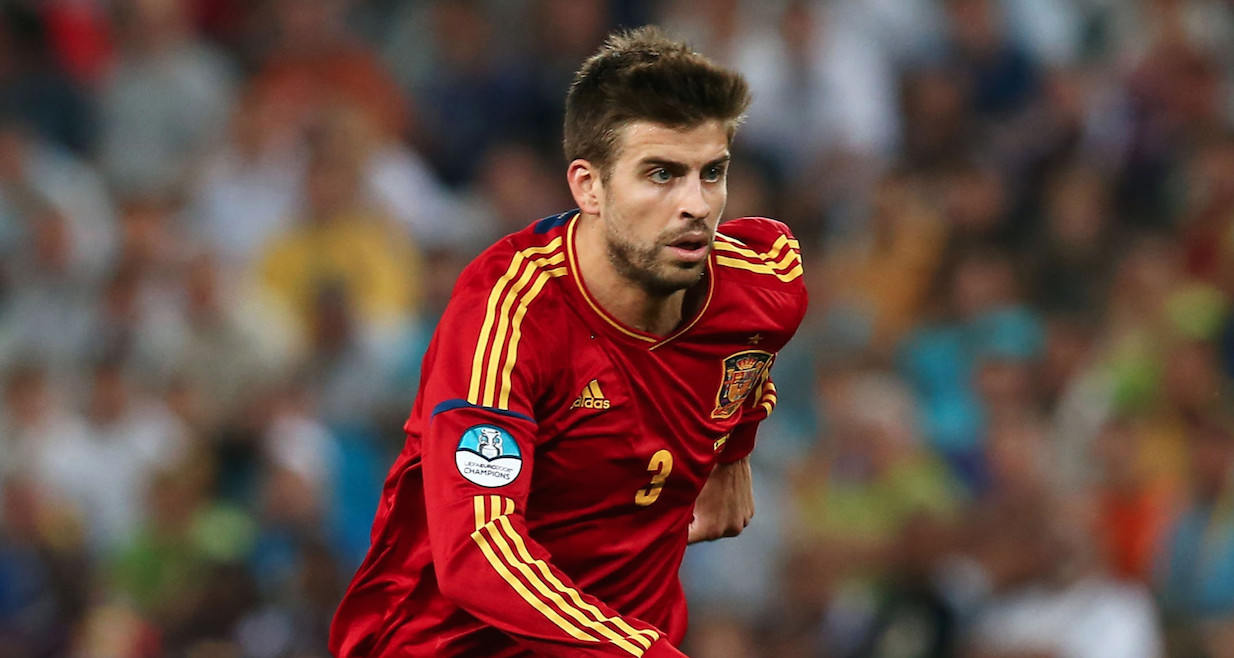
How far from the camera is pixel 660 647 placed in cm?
359

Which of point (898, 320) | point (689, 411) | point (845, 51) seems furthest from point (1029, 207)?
point (689, 411)

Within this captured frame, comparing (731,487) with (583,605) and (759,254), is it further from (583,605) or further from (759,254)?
(583,605)

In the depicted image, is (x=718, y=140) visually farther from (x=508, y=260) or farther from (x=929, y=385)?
(x=929, y=385)

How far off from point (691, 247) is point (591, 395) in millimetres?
370

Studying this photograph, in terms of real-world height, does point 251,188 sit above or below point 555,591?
above

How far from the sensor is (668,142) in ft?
12.5

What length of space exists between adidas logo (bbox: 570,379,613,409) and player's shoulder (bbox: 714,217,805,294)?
0.47 meters

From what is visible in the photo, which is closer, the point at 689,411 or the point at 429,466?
the point at 429,466

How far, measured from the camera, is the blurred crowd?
7.79 metres

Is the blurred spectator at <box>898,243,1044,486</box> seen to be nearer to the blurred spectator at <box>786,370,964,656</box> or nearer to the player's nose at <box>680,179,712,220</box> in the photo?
the blurred spectator at <box>786,370,964,656</box>

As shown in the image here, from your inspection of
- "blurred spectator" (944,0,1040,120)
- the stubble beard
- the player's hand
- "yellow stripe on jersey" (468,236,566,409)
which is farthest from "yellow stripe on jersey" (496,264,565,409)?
"blurred spectator" (944,0,1040,120)

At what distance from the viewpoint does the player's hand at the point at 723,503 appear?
457 centimetres

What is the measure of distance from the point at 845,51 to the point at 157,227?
12.3ft

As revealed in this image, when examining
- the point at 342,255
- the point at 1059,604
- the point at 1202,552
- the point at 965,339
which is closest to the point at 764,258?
the point at 1059,604
